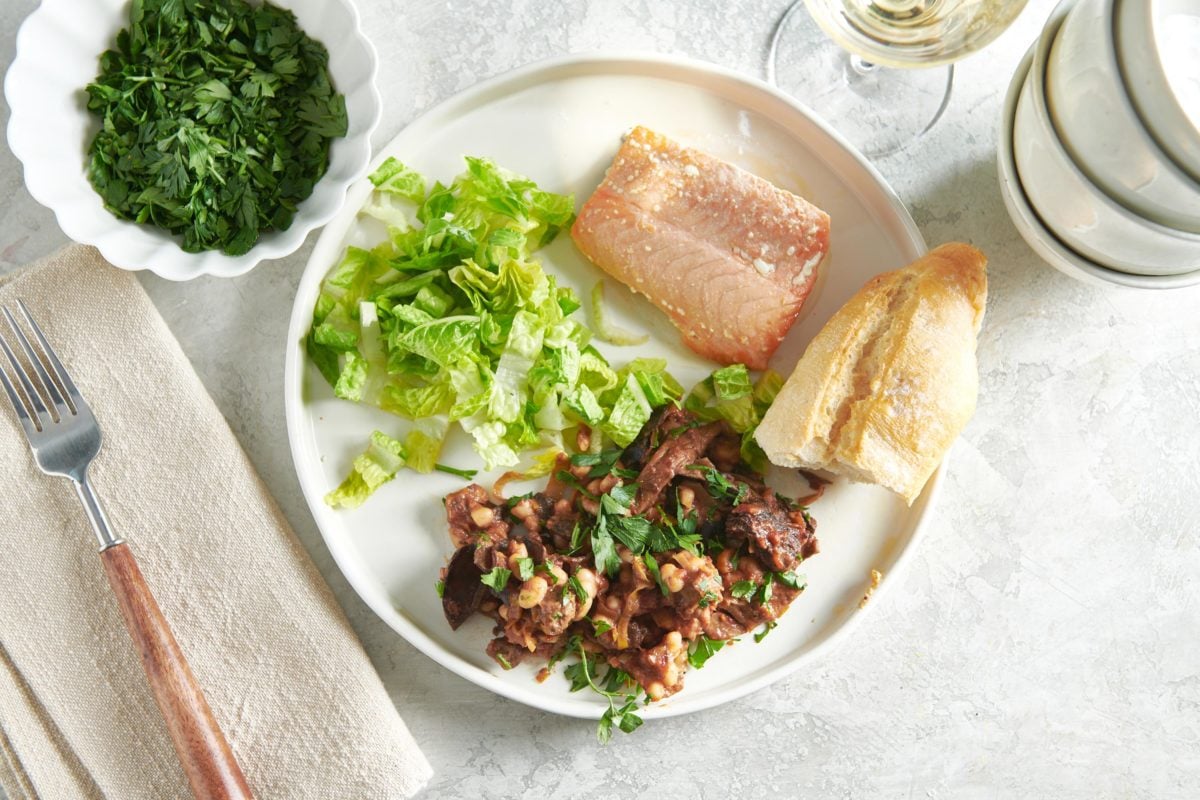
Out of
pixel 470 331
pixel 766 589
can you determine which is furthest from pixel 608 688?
pixel 470 331

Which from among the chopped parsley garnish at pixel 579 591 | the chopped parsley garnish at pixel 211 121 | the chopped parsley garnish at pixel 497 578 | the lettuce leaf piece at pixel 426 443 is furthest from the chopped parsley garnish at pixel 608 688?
the chopped parsley garnish at pixel 211 121

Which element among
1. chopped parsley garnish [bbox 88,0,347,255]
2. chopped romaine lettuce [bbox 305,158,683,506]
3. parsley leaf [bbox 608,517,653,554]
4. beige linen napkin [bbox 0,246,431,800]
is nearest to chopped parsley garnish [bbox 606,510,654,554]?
parsley leaf [bbox 608,517,653,554]

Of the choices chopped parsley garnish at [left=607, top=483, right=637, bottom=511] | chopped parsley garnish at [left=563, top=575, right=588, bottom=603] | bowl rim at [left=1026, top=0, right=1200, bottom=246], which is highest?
bowl rim at [left=1026, top=0, right=1200, bottom=246]

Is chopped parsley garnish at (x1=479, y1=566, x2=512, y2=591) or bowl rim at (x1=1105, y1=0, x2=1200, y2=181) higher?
bowl rim at (x1=1105, y1=0, x2=1200, y2=181)

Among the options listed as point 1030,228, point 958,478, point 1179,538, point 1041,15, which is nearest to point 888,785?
point 958,478

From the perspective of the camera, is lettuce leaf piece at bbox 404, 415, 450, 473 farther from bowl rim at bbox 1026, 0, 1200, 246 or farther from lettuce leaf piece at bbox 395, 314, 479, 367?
bowl rim at bbox 1026, 0, 1200, 246

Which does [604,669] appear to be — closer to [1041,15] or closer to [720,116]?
[720,116]

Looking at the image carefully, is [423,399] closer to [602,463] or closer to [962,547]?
[602,463]
